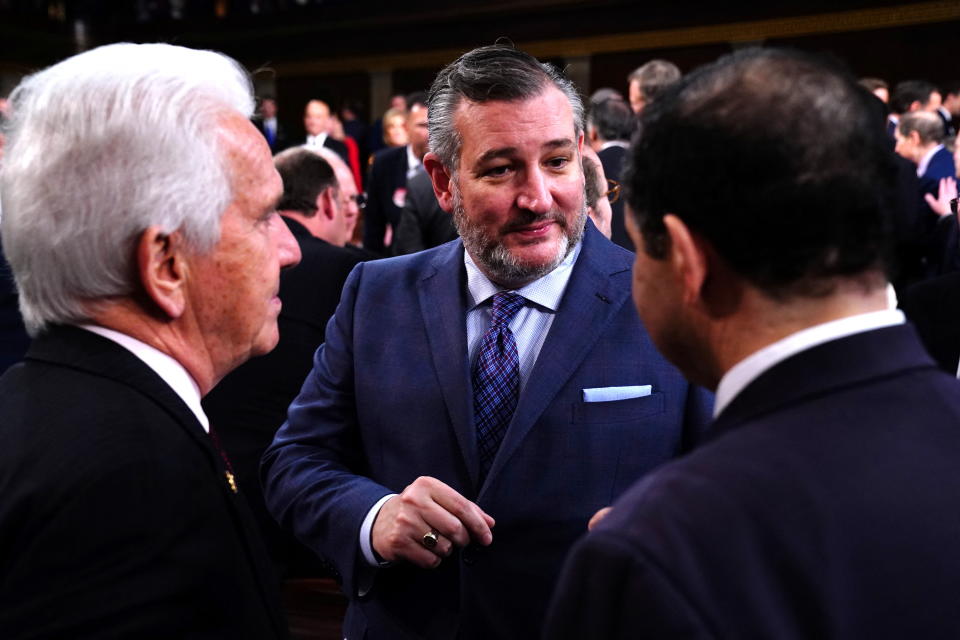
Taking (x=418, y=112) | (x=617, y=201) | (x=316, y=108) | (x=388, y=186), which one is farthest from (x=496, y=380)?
(x=316, y=108)

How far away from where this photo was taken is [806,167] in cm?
89

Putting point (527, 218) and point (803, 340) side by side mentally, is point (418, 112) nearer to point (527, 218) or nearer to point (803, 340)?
point (527, 218)

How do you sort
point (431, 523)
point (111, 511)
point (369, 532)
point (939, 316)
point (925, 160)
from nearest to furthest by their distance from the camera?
point (111, 511) → point (431, 523) → point (369, 532) → point (939, 316) → point (925, 160)

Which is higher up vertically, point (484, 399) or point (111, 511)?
point (111, 511)

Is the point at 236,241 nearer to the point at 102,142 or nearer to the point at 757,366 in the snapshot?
the point at 102,142

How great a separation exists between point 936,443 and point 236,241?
873 millimetres

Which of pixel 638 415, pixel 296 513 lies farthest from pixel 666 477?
pixel 296 513

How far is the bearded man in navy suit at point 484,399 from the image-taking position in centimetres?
170

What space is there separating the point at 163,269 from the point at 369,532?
Result: 2.22 ft

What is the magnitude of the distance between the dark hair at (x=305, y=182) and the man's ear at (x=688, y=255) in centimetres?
285

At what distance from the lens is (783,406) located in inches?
36.3

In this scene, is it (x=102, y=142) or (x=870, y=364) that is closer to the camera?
(x=870, y=364)

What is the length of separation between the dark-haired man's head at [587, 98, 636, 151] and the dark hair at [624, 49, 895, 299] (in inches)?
164

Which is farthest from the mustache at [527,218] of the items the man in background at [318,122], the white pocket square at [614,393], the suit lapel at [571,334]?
the man in background at [318,122]
